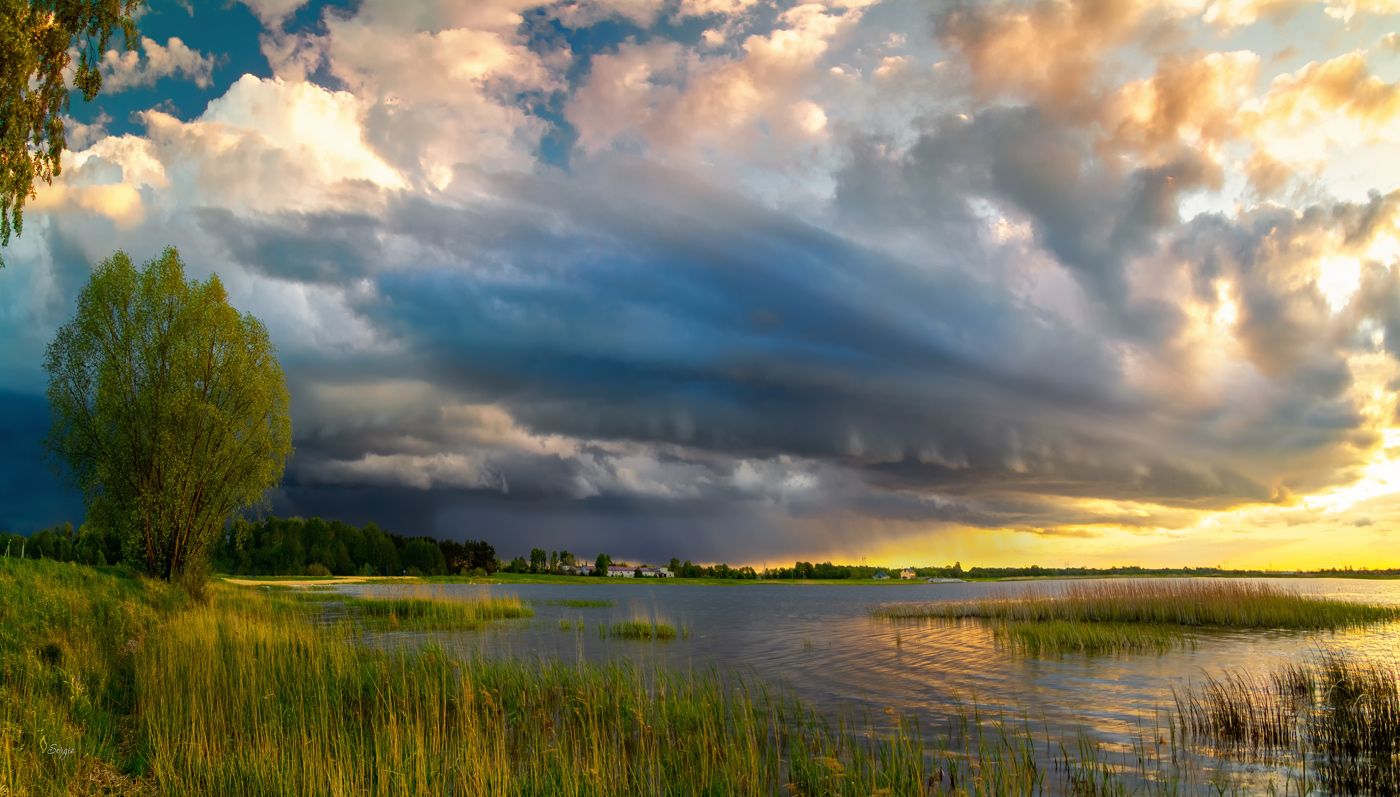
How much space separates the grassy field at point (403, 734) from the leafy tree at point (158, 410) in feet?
59.3

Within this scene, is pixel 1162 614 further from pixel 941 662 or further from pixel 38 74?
pixel 38 74

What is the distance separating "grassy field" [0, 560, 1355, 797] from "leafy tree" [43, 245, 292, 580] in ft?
59.3

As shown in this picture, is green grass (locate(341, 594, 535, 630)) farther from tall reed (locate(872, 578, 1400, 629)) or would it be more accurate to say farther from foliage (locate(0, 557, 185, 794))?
tall reed (locate(872, 578, 1400, 629))

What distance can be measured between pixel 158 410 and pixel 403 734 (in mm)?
34623

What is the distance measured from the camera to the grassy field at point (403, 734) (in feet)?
31.2

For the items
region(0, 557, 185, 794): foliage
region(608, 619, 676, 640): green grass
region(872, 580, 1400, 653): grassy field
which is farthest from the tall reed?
region(0, 557, 185, 794): foliage

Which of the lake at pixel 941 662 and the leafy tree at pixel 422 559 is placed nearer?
the lake at pixel 941 662

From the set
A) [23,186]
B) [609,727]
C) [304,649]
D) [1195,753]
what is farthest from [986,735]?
[23,186]

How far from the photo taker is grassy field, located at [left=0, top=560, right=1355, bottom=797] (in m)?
9.52

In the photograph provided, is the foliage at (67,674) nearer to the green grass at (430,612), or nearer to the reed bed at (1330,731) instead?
the green grass at (430,612)

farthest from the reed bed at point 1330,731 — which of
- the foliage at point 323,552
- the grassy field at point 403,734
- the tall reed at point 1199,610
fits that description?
the foliage at point 323,552

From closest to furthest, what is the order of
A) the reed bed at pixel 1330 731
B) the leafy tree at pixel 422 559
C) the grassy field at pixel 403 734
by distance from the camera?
the grassy field at pixel 403 734 < the reed bed at pixel 1330 731 < the leafy tree at pixel 422 559

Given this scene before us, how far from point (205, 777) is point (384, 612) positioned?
124 ft

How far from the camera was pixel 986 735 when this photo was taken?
1543 centimetres
